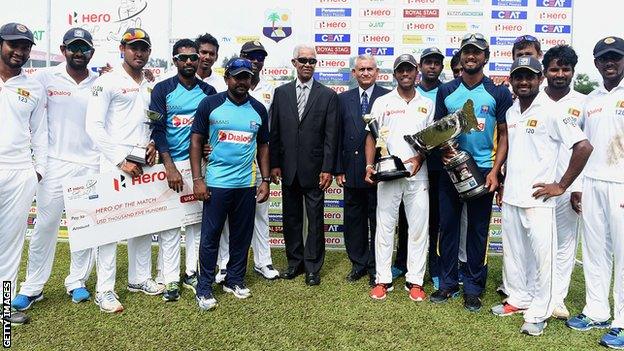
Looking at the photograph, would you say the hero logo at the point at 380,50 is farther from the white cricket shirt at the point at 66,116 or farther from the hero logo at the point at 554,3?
the white cricket shirt at the point at 66,116

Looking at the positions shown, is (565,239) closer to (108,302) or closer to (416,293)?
(416,293)

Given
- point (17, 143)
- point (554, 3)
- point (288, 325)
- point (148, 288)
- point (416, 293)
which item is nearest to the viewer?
point (17, 143)

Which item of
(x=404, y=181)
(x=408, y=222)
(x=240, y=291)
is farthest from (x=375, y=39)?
(x=240, y=291)

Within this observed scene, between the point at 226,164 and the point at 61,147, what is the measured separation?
1.51 meters

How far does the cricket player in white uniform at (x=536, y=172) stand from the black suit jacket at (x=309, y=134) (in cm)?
169

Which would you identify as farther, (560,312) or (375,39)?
(375,39)

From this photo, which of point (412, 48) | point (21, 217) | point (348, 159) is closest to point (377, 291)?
point (348, 159)

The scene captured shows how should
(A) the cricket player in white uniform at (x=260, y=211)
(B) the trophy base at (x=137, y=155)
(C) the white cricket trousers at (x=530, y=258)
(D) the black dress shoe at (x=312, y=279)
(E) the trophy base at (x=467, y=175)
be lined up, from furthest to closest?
1. (A) the cricket player in white uniform at (x=260, y=211)
2. (D) the black dress shoe at (x=312, y=279)
3. (B) the trophy base at (x=137, y=155)
4. (E) the trophy base at (x=467, y=175)
5. (C) the white cricket trousers at (x=530, y=258)

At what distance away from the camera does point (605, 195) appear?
3.47m

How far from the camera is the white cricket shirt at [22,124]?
3469 mm

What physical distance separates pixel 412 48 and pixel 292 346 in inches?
188

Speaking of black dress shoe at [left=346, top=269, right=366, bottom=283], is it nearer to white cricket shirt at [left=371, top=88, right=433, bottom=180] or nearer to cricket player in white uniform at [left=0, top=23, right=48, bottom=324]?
white cricket shirt at [left=371, top=88, right=433, bottom=180]

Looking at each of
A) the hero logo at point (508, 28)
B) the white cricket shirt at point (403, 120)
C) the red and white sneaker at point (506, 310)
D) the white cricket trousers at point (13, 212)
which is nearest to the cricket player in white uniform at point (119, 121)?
the white cricket trousers at point (13, 212)

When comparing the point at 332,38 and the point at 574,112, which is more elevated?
the point at 332,38
